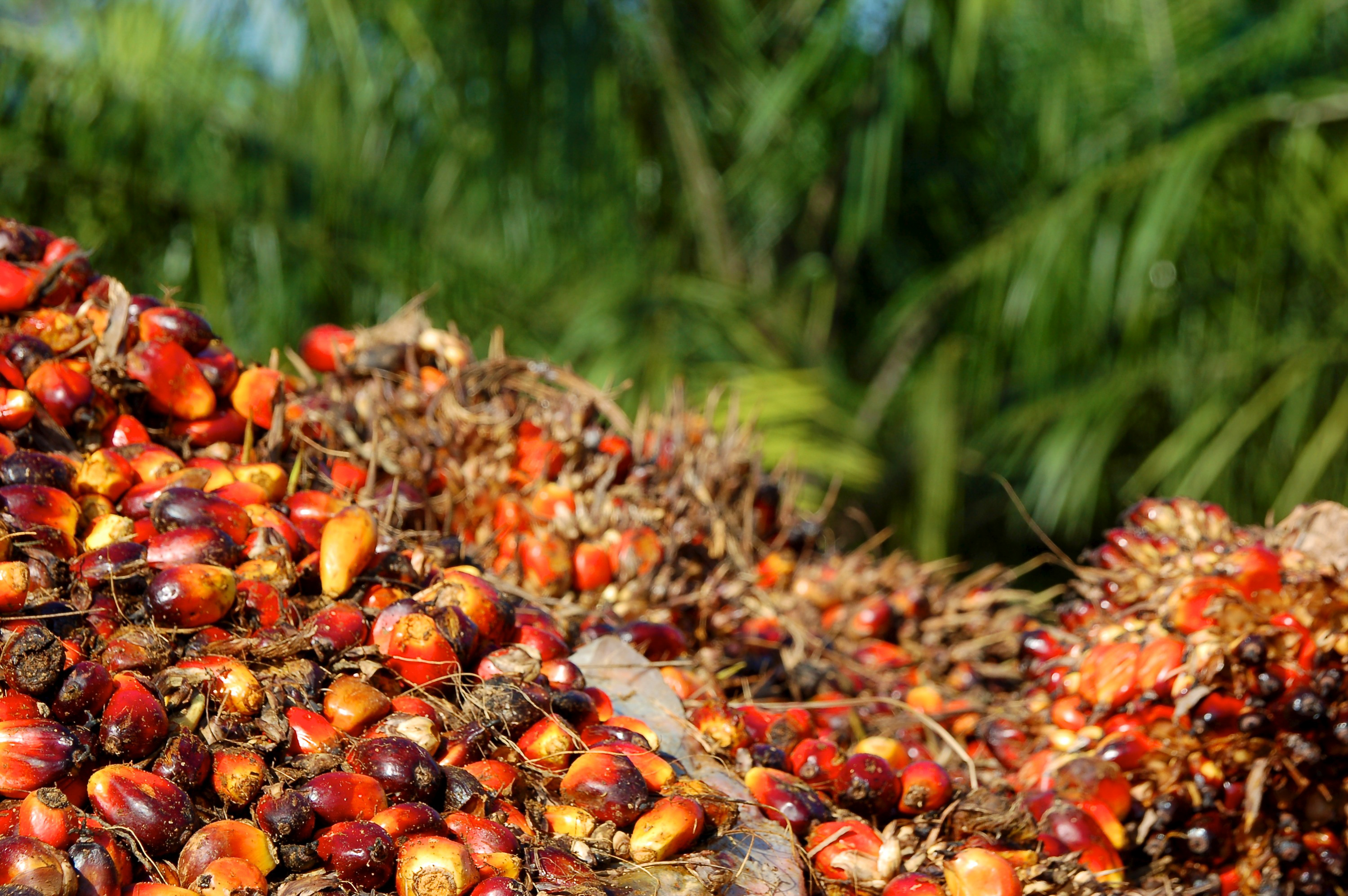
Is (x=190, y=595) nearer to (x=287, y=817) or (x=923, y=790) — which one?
(x=287, y=817)

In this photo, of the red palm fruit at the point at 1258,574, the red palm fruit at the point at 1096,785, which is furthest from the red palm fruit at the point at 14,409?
the red palm fruit at the point at 1258,574

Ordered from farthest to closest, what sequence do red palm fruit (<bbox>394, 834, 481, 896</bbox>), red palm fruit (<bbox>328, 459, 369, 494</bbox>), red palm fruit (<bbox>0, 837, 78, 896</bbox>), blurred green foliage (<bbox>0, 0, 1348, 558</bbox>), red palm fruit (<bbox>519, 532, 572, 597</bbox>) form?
blurred green foliage (<bbox>0, 0, 1348, 558</bbox>)
red palm fruit (<bbox>519, 532, 572, 597</bbox>)
red palm fruit (<bbox>328, 459, 369, 494</bbox>)
red palm fruit (<bbox>394, 834, 481, 896</bbox>)
red palm fruit (<bbox>0, 837, 78, 896</bbox>)

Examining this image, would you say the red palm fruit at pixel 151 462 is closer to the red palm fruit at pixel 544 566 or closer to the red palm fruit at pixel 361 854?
the red palm fruit at pixel 544 566

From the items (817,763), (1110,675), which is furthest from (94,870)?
(1110,675)

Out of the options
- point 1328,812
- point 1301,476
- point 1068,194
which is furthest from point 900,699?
point 1301,476

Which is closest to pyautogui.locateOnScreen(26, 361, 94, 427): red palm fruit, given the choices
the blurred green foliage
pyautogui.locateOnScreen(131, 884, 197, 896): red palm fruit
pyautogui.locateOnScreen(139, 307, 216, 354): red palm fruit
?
pyautogui.locateOnScreen(139, 307, 216, 354): red palm fruit

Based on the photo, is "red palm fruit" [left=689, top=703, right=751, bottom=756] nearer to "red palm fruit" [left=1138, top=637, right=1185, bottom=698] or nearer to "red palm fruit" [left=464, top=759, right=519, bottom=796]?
"red palm fruit" [left=464, top=759, right=519, bottom=796]
